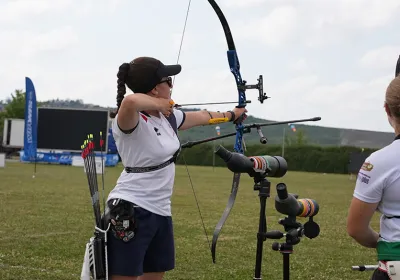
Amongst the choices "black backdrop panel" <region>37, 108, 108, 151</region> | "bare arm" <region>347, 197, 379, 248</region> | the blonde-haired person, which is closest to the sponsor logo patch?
the blonde-haired person

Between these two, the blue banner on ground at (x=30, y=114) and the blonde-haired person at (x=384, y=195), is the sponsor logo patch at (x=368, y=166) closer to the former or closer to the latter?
the blonde-haired person at (x=384, y=195)

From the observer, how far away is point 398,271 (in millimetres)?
2312

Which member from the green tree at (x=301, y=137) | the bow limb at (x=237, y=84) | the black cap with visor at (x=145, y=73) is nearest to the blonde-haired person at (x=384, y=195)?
the black cap with visor at (x=145, y=73)

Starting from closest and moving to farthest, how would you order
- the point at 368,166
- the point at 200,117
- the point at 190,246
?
the point at 368,166 → the point at 200,117 → the point at 190,246

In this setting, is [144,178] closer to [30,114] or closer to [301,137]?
[30,114]

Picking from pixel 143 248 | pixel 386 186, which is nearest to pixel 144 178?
pixel 143 248

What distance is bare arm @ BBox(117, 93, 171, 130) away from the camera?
3.10 m

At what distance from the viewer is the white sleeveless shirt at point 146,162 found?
3299 millimetres

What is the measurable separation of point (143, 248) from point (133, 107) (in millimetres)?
772

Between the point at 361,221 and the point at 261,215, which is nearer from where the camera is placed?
the point at 361,221

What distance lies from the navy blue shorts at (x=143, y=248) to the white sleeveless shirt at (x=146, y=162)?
60mm

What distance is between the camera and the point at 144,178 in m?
3.32

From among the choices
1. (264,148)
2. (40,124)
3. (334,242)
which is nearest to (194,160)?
(264,148)

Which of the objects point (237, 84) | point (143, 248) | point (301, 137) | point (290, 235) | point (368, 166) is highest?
point (237, 84)
